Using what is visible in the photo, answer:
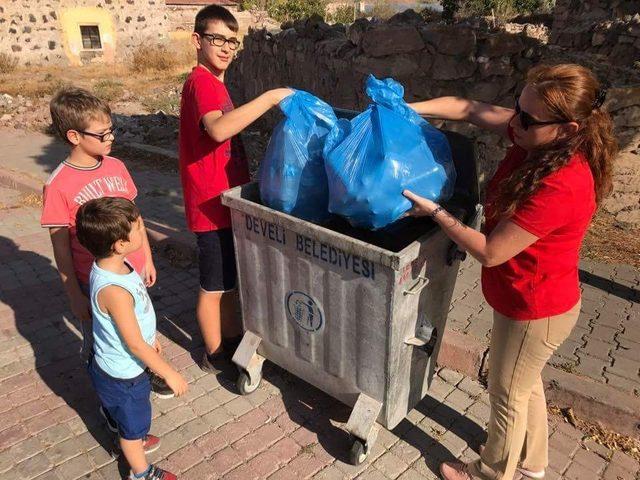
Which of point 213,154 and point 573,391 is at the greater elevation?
point 213,154

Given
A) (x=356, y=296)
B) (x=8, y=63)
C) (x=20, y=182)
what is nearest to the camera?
(x=356, y=296)

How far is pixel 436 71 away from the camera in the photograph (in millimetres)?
5609

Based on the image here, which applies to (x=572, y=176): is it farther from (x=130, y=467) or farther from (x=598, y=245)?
(x=598, y=245)

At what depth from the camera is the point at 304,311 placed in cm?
248

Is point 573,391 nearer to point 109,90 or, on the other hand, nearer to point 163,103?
point 163,103

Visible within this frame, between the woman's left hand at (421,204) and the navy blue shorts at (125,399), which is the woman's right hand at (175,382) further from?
the woman's left hand at (421,204)

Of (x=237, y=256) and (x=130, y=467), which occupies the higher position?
(x=237, y=256)

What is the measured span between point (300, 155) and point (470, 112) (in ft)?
2.80

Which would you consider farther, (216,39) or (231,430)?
(231,430)

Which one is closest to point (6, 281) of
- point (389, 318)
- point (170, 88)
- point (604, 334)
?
point (389, 318)

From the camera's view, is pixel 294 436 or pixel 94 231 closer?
pixel 94 231

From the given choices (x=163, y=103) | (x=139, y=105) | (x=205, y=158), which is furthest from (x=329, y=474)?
(x=139, y=105)

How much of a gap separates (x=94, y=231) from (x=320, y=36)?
666cm

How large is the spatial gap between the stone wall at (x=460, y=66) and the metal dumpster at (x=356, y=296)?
3.24 meters
